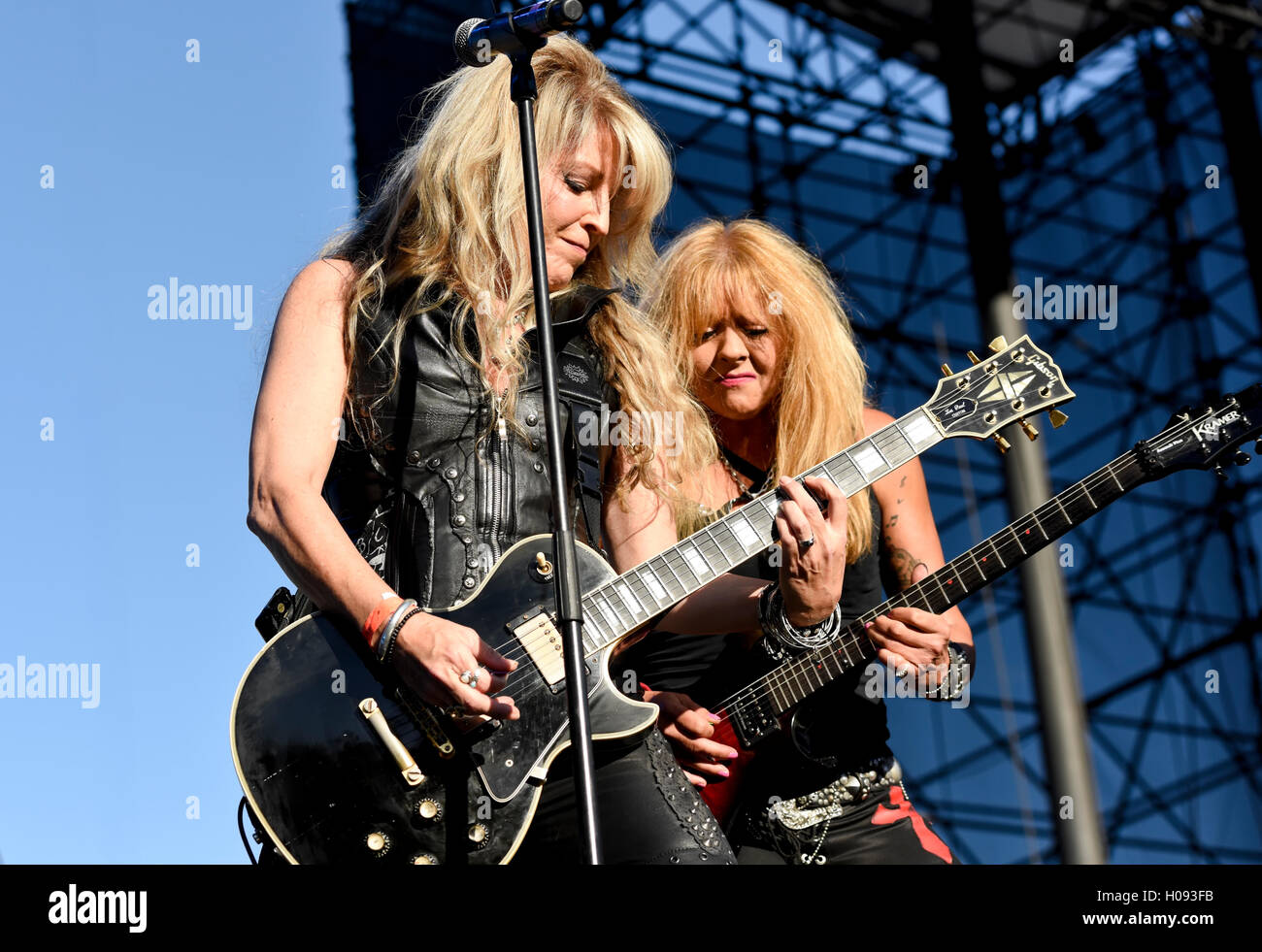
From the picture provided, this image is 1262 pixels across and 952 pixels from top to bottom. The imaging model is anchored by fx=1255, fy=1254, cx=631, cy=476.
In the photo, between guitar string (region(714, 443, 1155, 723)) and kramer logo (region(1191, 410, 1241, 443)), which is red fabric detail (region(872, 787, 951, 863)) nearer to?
guitar string (region(714, 443, 1155, 723))

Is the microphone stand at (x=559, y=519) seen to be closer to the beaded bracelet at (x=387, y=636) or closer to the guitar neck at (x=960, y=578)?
the beaded bracelet at (x=387, y=636)

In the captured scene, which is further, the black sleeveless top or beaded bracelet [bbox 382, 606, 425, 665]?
the black sleeveless top

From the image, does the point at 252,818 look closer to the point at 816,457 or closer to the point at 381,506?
the point at 381,506

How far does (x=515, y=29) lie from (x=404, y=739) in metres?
1.05

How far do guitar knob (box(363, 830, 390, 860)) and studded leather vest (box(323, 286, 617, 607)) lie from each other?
1.15ft

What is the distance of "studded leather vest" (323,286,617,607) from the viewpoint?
6.49 feet

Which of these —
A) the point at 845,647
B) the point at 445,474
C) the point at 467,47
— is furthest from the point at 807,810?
the point at 467,47

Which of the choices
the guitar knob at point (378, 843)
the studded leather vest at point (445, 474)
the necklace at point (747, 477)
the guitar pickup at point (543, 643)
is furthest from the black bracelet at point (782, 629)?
the guitar knob at point (378, 843)

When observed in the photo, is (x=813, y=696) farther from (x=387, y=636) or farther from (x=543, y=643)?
(x=387, y=636)

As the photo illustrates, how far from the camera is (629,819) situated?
6.13 feet

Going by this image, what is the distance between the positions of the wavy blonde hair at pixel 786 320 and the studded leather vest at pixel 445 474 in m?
0.78

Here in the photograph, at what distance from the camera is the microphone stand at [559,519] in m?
1.56

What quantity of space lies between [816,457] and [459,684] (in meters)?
1.24

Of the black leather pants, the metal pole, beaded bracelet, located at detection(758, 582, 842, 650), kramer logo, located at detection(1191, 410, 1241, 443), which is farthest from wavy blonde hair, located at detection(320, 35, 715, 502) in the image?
the metal pole
